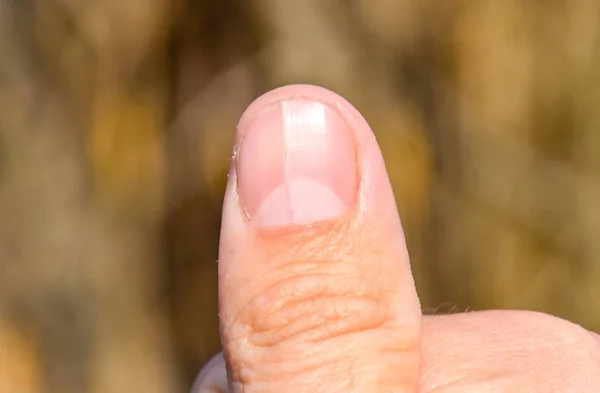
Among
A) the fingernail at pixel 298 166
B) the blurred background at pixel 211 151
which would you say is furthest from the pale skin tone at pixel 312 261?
the blurred background at pixel 211 151

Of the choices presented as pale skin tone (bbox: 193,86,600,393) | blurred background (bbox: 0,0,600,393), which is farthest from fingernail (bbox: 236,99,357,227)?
blurred background (bbox: 0,0,600,393)

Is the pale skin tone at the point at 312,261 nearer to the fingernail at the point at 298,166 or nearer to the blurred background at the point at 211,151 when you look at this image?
the fingernail at the point at 298,166

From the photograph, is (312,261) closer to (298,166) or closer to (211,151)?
(298,166)

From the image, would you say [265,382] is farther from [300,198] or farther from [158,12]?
[158,12]

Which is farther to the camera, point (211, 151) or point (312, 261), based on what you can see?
point (211, 151)

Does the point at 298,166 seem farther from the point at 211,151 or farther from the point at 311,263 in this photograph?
the point at 211,151

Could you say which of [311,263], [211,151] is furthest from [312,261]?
[211,151]
